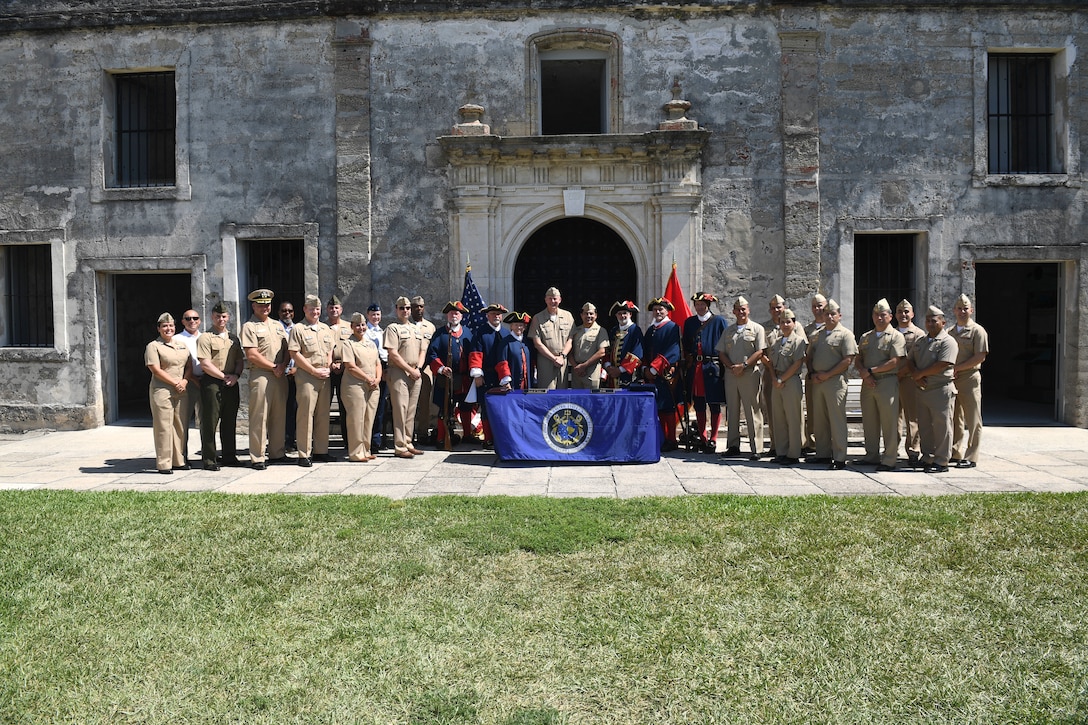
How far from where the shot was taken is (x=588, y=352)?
391 inches

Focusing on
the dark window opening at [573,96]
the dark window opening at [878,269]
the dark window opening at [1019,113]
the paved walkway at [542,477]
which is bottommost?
the paved walkway at [542,477]

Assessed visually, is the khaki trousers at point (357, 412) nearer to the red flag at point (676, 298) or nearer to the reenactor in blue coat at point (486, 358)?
the reenactor in blue coat at point (486, 358)

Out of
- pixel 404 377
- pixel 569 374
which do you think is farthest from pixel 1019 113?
pixel 404 377

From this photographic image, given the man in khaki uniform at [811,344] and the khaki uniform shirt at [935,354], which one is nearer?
the khaki uniform shirt at [935,354]

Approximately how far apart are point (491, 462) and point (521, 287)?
3786 millimetres

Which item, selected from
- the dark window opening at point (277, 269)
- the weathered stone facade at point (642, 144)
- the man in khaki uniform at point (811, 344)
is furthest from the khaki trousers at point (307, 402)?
the man in khaki uniform at point (811, 344)

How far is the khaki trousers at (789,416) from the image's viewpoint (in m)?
8.83

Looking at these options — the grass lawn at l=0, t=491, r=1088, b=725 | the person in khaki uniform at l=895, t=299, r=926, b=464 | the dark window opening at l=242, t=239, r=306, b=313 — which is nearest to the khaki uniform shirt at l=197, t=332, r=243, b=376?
the grass lawn at l=0, t=491, r=1088, b=725

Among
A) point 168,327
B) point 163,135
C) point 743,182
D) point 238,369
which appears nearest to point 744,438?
point 743,182

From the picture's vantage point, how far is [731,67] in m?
11.4

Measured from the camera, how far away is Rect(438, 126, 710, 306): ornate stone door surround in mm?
11195

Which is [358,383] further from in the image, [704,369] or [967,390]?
[967,390]

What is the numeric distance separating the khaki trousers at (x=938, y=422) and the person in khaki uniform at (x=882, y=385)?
0.34 metres

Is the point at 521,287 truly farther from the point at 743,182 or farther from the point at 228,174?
the point at 228,174
